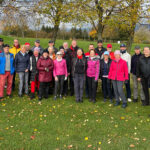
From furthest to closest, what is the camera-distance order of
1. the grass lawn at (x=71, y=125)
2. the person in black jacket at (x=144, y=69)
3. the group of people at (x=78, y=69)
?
the group of people at (x=78, y=69)
the person in black jacket at (x=144, y=69)
the grass lawn at (x=71, y=125)

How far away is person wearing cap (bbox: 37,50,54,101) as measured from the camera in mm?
7691

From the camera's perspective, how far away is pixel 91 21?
10.6m

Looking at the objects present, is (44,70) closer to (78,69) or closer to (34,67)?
(34,67)

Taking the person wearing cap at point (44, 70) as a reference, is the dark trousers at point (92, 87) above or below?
below

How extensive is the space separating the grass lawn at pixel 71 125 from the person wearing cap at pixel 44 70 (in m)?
0.61

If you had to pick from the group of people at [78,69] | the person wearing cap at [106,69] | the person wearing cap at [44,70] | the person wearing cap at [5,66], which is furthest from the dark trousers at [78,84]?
the person wearing cap at [5,66]

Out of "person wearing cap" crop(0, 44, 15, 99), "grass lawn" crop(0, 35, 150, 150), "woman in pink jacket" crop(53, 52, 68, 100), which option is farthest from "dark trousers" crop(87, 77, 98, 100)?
"person wearing cap" crop(0, 44, 15, 99)

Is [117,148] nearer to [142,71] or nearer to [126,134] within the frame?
[126,134]

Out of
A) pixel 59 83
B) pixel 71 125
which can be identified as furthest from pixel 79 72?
pixel 71 125

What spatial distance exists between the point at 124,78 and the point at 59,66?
A: 2729 millimetres

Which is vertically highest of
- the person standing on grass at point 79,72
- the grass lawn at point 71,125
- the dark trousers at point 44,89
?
the person standing on grass at point 79,72

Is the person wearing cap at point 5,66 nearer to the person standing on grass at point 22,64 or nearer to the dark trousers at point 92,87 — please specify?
the person standing on grass at point 22,64

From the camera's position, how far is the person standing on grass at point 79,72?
7600 millimetres

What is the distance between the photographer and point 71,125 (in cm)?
563
